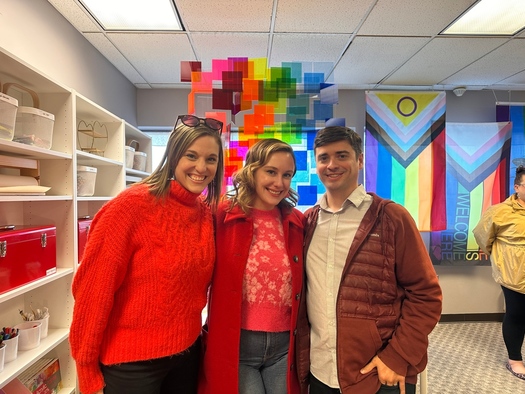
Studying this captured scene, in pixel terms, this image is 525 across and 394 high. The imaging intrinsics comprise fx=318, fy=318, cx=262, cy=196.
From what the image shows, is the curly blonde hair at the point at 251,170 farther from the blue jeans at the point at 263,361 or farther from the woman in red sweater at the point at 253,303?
the blue jeans at the point at 263,361

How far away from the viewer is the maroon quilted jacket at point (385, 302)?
3.54ft

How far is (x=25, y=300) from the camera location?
180cm

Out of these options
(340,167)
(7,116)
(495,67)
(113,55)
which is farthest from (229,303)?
(495,67)

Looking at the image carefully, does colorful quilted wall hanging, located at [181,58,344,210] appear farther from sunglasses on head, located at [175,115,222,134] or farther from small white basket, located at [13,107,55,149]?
small white basket, located at [13,107,55,149]

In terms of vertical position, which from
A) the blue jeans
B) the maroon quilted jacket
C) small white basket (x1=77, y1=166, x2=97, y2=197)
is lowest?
the blue jeans

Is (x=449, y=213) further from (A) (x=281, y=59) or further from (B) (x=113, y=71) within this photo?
(B) (x=113, y=71)

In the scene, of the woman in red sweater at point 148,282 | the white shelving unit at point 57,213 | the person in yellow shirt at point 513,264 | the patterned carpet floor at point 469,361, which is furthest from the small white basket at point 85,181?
the person in yellow shirt at point 513,264

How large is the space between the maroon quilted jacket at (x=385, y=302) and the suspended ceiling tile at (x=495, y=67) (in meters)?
2.32

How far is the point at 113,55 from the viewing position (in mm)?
2596

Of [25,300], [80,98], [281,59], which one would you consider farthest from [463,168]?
[25,300]

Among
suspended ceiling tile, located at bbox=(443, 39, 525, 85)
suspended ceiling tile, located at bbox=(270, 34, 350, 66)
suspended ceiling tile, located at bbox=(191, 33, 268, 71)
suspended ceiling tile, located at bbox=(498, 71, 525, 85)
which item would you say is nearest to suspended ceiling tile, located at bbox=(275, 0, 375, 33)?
suspended ceiling tile, located at bbox=(270, 34, 350, 66)

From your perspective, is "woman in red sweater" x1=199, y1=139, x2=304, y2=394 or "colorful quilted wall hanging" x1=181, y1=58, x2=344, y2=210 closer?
"woman in red sweater" x1=199, y1=139, x2=304, y2=394

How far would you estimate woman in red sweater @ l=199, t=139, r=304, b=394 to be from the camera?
1.11 m

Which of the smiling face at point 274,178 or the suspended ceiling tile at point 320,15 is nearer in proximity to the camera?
the smiling face at point 274,178
